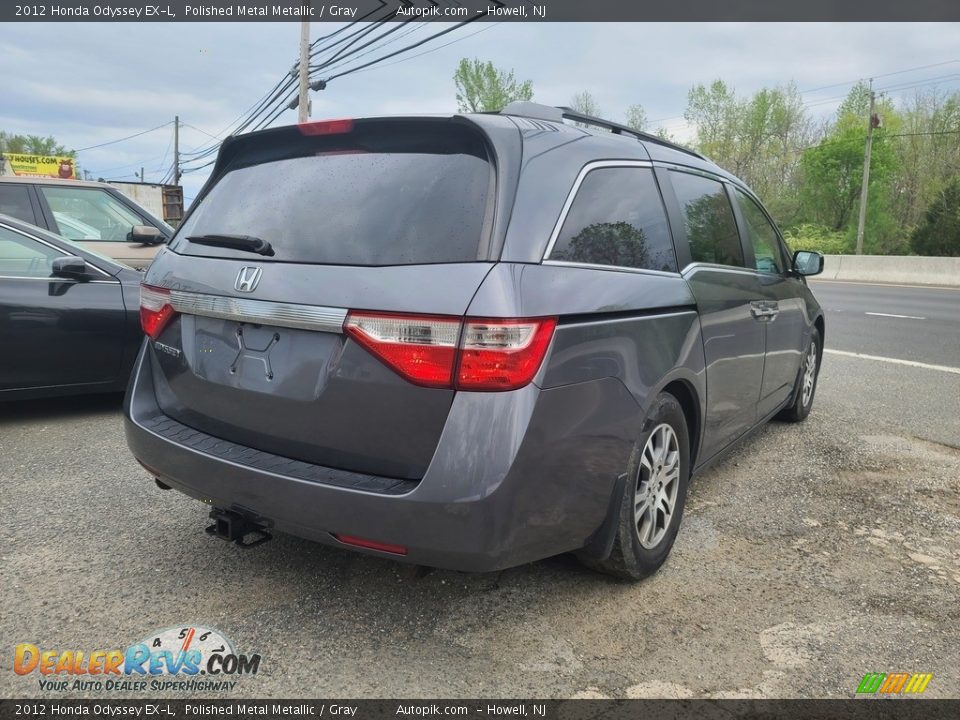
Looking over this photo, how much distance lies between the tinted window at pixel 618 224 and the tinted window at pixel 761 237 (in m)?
1.30

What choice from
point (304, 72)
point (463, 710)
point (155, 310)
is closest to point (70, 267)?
point (155, 310)

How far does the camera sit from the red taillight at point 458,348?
2.09 meters

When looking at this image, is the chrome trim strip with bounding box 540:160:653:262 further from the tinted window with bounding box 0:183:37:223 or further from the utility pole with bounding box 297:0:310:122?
the utility pole with bounding box 297:0:310:122

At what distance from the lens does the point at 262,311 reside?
2383 millimetres

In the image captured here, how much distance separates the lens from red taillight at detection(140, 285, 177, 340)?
2.79 m

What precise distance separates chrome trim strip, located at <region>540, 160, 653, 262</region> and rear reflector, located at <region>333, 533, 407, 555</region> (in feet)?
3.17

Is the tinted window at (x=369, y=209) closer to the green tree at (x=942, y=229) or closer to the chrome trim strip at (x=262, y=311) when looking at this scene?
the chrome trim strip at (x=262, y=311)

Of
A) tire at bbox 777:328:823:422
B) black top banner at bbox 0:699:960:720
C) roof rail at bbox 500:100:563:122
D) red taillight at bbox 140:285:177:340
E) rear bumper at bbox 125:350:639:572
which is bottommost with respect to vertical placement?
black top banner at bbox 0:699:960:720

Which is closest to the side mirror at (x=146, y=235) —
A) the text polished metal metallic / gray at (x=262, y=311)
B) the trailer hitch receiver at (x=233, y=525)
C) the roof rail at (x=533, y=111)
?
the text polished metal metallic / gray at (x=262, y=311)

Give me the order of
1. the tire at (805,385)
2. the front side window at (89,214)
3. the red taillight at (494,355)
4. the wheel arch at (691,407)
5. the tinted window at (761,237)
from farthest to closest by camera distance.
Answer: the front side window at (89,214) < the tire at (805,385) < the tinted window at (761,237) < the wheel arch at (691,407) < the red taillight at (494,355)

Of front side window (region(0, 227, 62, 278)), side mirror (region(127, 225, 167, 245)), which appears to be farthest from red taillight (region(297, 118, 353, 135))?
side mirror (region(127, 225, 167, 245))

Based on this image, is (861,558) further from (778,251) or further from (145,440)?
(145,440)

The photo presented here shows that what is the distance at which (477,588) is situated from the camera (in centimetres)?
282

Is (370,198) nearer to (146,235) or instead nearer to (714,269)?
(714,269)
